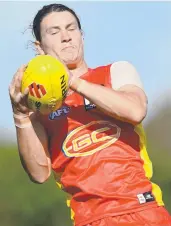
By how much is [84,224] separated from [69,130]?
67 cm

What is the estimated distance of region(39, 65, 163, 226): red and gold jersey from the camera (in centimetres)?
530

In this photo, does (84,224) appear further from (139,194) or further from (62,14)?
(62,14)

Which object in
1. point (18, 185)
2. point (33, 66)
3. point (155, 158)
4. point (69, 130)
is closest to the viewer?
point (33, 66)

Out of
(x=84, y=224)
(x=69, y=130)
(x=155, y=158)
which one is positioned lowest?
(x=155, y=158)

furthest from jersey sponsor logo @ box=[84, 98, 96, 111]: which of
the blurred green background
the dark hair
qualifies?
the blurred green background

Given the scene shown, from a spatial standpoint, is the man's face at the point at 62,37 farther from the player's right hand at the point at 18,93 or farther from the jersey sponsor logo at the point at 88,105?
the player's right hand at the point at 18,93

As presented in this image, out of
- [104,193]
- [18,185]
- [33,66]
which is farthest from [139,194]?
[18,185]

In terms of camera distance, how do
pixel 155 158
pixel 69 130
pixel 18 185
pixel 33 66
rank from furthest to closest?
pixel 18 185 < pixel 155 158 < pixel 69 130 < pixel 33 66

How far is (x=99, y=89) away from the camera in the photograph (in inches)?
204

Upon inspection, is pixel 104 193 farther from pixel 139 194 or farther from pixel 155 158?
pixel 155 158

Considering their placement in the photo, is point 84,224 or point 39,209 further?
point 39,209

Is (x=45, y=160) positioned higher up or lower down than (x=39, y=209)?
higher up

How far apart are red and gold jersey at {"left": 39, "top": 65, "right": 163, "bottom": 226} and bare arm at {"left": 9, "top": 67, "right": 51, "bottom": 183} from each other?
0.07 m

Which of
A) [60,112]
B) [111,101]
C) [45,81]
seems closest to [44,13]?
[60,112]
